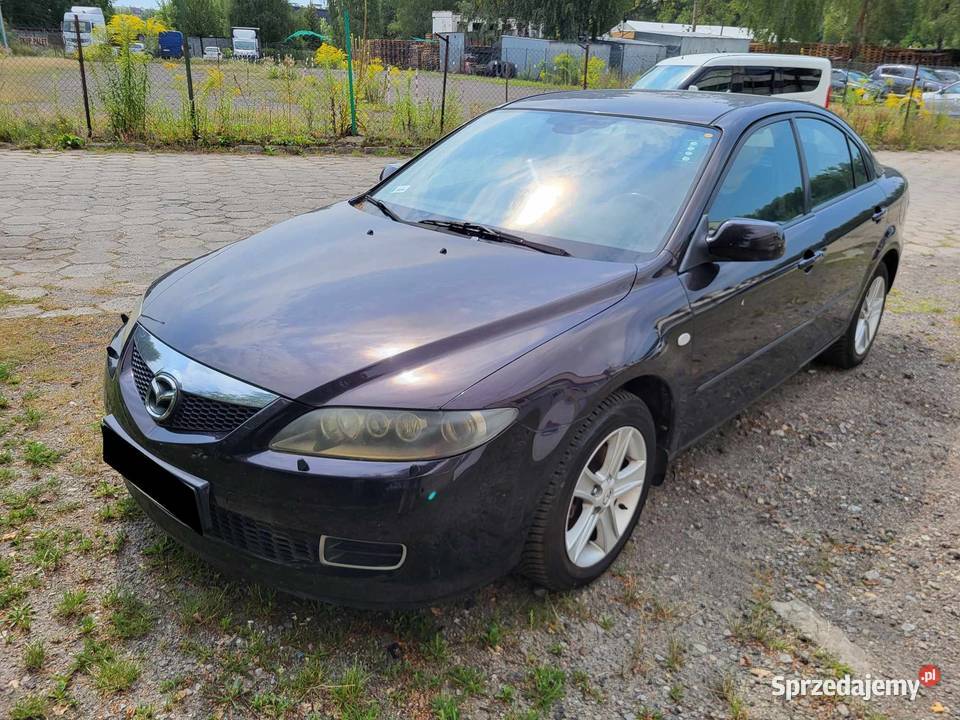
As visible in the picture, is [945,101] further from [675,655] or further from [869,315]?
[675,655]

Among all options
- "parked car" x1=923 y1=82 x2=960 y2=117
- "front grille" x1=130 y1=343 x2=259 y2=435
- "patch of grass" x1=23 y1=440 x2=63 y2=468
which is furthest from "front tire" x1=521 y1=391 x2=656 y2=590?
"parked car" x1=923 y1=82 x2=960 y2=117

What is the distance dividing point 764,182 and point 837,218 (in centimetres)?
73

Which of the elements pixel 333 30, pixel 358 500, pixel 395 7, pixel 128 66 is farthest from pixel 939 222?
pixel 395 7

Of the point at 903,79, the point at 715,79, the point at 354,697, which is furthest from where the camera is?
the point at 903,79

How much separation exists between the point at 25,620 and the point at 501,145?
2635mm

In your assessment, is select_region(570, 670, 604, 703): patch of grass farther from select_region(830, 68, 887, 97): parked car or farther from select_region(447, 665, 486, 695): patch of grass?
select_region(830, 68, 887, 97): parked car

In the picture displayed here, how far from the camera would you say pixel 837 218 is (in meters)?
3.85

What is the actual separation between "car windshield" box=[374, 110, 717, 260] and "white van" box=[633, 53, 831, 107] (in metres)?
7.44

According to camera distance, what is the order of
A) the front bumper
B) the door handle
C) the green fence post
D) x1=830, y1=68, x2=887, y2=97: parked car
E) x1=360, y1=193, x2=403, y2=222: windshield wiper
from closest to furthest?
1. the front bumper
2. x1=360, y1=193, x2=403, y2=222: windshield wiper
3. the door handle
4. the green fence post
5. x1=830, y1=68, x2=887, y2=97: parked car

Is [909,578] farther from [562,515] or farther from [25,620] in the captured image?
[25,620]

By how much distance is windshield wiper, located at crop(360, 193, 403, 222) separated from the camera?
3.29 meters

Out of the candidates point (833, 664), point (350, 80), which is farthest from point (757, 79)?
point (833, 664)

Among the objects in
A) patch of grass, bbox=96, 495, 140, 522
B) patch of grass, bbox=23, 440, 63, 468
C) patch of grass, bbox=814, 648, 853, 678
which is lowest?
patch of grass, bbox=814, 648, 853, 678

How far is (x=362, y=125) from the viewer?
12.9m
